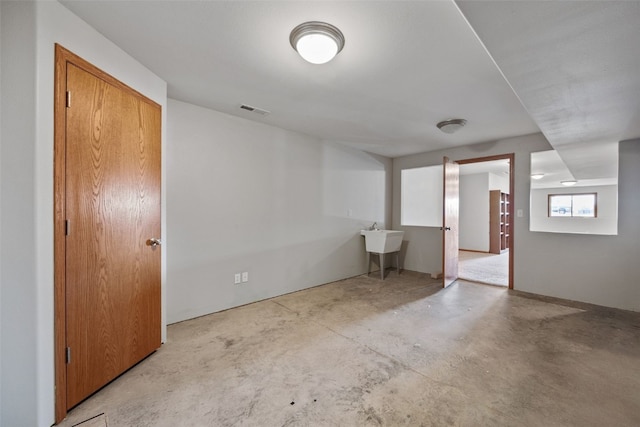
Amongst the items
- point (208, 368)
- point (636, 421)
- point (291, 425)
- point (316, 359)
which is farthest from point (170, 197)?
point (636, 421)

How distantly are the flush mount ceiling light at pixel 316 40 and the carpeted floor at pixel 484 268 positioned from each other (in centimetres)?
424

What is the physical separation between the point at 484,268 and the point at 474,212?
2.89m

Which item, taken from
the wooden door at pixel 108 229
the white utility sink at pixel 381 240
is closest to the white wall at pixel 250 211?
the white utility sink at pixel 381 240

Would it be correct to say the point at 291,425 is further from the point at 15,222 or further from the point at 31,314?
the point at 15,222

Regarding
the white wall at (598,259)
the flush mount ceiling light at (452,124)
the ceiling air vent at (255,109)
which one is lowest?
the white wall at (598,259)

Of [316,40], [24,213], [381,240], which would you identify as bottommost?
[381,240]

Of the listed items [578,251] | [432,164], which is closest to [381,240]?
[432,164]

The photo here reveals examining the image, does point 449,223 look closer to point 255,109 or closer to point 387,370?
point 387,370

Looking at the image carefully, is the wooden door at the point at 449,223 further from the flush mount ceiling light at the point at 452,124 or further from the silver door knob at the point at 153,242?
the silver door knob at the point at 153,242

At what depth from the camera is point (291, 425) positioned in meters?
1.40

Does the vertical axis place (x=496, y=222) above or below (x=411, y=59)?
below

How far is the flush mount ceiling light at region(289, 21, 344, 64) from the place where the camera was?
5.07 feet

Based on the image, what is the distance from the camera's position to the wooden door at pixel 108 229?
1499 mm

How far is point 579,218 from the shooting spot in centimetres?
651
